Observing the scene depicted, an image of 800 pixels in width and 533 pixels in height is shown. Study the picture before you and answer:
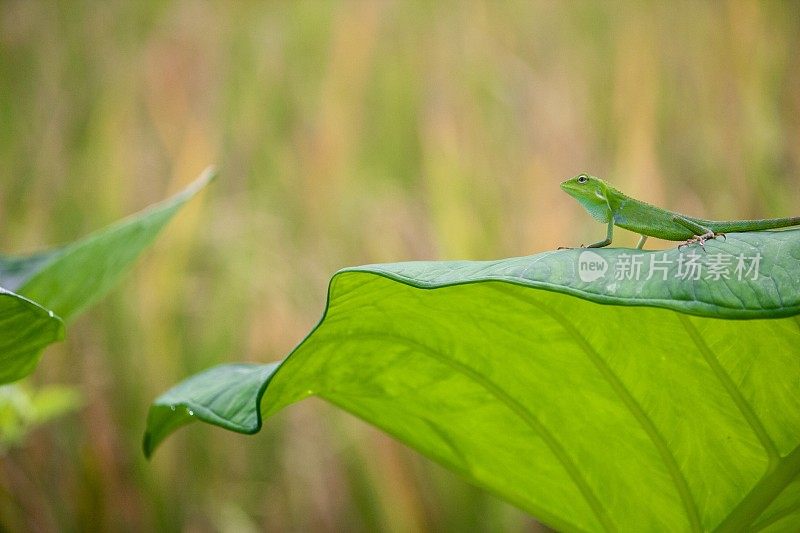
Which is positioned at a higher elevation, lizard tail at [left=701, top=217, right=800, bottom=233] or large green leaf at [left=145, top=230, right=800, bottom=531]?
lizard tail at [left=701, top=217, right=800, bottom=233]

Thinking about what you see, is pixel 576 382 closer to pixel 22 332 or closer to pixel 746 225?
pixel 746 225

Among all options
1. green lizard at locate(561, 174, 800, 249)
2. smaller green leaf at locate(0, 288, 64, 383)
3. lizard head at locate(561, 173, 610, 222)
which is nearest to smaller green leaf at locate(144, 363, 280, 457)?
smaller green leaf at locate(0, 288, 64, 383)

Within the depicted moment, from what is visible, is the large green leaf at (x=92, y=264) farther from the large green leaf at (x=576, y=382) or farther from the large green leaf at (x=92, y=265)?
the large green leaf at (x=576, y=382)

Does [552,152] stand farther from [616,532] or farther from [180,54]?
[616,532]

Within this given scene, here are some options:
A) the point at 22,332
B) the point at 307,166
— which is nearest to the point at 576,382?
the point at 22,332

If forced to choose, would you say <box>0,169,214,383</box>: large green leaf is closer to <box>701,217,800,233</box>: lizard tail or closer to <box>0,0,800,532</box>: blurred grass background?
<box>701,217,800,233</box>: lizard tail

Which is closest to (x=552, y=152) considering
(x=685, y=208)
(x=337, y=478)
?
(x=685, y=208)
